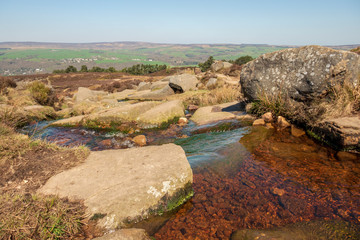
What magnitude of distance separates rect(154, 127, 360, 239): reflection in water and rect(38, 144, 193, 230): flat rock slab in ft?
1.38

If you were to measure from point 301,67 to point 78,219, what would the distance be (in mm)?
7777

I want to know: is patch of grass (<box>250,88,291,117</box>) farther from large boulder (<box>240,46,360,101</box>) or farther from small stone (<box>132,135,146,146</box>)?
small stone (<box>132,135,146,146</box>)

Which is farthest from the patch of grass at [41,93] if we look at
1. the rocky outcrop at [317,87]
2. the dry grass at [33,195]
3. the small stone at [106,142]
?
the rocky outcrop at [317,87]

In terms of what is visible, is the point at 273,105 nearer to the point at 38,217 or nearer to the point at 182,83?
the point at 38,217

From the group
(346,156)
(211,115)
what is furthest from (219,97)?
(346,156)

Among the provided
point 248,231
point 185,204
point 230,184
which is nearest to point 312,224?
point 248,231

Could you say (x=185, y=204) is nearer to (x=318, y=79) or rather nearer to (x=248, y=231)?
(x=248, y=231)

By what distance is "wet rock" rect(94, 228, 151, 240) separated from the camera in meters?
2.60

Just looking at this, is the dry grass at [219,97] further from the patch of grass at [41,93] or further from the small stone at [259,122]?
the patch of grass at [41,93]

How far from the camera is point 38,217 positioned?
8.61 feet

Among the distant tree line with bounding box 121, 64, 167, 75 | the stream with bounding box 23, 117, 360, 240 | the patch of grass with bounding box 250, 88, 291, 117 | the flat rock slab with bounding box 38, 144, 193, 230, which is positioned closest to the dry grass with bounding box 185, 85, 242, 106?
the patch of grass with bounding box 250, 88, 291, 117

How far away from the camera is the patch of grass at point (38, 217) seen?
7.99 feet

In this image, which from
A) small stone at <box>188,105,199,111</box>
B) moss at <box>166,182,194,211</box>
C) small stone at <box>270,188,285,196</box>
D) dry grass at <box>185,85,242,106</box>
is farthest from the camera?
small stone at <box>188,105,199,111</box>

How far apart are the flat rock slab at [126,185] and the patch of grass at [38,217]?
0.85 feet
